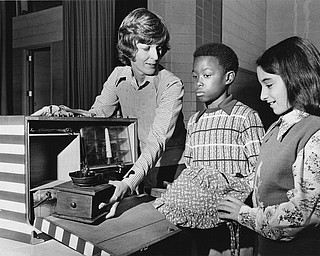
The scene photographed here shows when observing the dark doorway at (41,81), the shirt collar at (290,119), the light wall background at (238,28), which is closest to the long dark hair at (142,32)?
the shirt collar at (290,119)

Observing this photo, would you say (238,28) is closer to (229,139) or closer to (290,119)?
(229,139)

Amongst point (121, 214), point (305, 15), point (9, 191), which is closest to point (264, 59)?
point (121, 214)

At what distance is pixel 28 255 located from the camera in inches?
63.5

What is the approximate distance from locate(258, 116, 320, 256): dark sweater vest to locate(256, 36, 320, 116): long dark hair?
0.18ft

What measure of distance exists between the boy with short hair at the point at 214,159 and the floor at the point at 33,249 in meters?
0.45

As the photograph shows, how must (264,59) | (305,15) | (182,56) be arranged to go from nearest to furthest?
(264,59) → (182,56) → (305,15)

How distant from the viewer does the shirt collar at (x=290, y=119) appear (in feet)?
3.88

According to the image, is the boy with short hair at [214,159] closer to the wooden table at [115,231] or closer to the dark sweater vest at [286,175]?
the wooden table at [115,231]

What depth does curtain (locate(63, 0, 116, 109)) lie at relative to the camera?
422 cm

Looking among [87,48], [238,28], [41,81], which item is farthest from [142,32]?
[41,81]

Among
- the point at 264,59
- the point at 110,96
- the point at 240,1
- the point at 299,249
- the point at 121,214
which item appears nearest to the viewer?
the point at 299,249

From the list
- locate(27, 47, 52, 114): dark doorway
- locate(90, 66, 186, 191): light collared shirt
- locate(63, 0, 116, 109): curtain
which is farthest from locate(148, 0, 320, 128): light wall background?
locate(27, 47, 52, 114): dark doorway

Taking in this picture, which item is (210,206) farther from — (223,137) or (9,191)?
(9,191)

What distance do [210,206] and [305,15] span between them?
14.4ft
